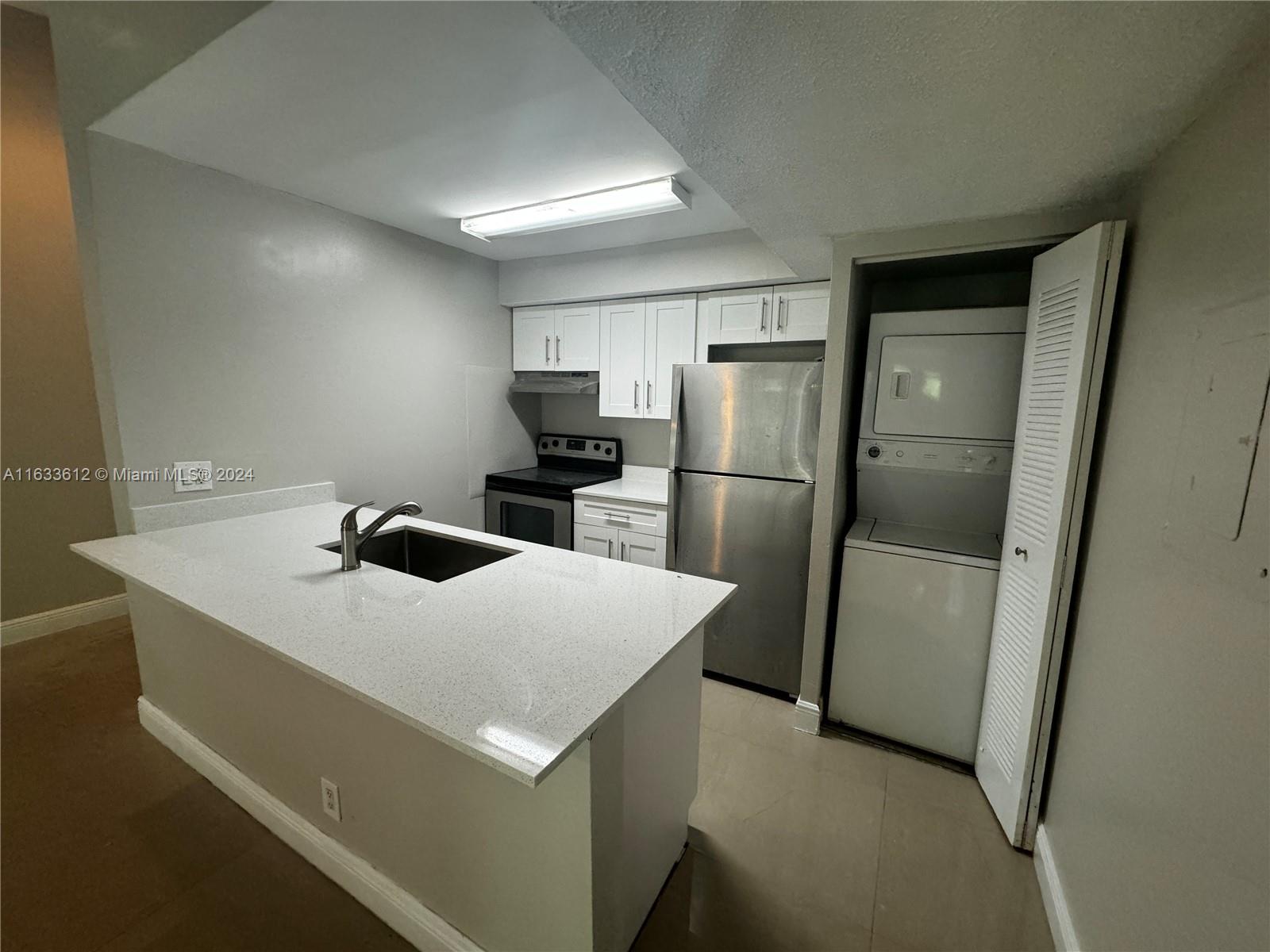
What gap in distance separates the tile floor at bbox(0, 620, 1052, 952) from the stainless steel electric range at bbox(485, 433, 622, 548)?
5.26 ft

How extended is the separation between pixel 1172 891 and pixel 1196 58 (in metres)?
1.45

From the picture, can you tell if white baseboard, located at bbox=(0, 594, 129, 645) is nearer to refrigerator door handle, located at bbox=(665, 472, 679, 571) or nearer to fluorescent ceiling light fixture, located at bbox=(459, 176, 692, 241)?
fluorescent ceiling light fixture, located at bbox=(459, 176, 692, 241)

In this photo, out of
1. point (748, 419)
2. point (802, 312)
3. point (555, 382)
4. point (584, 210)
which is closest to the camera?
point (584, 210)

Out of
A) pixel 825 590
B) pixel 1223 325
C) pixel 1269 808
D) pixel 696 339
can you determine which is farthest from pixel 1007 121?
pixel 696 339

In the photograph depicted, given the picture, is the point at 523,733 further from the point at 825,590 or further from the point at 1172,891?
the point at 825,590

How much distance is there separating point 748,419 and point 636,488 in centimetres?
105

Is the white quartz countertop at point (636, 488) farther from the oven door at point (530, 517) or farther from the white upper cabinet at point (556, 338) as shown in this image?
the white upper cabinet at point (556, 338)

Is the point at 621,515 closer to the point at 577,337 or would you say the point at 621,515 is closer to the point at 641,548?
the point at 641,548

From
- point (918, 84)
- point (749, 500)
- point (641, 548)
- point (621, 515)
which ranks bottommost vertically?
point (641, 548)

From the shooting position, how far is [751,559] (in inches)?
95.5

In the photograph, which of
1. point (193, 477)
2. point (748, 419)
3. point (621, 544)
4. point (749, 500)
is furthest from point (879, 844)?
point (193, 477)

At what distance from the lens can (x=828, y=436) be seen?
6.82 feet

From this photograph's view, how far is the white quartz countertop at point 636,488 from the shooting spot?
294 centimetres

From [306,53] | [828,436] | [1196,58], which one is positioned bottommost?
[828,436]
